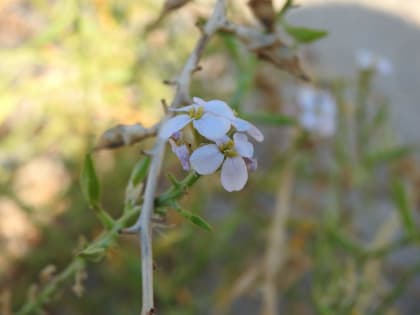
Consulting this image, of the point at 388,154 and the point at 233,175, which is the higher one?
the point at 388,154

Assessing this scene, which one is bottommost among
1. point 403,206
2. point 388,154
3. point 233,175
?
point 233,175

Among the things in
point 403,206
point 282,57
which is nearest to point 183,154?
point 282,57

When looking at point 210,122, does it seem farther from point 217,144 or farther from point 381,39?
point 381,39

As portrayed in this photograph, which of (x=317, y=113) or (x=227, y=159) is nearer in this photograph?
(x=227, y=159)

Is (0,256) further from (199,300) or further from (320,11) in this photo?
(320,11)

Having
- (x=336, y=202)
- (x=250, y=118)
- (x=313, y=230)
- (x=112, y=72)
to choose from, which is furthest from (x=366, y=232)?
(x=250, y=118)

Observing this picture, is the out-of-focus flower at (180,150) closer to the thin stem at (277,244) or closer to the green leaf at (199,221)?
the green leaf at (199,221)

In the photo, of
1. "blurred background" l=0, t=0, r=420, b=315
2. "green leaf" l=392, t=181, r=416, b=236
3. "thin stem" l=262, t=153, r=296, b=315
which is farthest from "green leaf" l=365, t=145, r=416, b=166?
"green leaf" l=392, t=181, r=416, b=236
